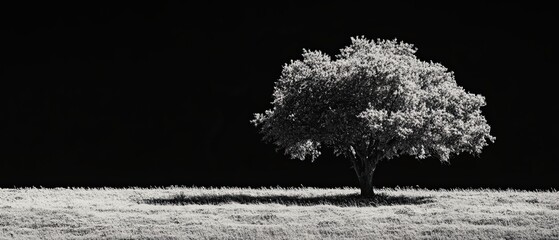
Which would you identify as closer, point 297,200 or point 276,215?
point 276,215

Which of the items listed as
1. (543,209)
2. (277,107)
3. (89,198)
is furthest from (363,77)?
(89,198)

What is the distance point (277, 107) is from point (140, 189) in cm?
1291

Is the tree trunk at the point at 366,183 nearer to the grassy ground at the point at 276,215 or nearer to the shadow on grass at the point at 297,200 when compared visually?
the shadow on grass at the point at 297,200

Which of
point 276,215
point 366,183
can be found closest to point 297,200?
point 366,183

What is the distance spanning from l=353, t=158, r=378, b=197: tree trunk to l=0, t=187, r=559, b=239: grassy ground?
0.86 m

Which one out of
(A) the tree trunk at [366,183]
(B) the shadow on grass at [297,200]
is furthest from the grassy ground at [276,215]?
(A) the tree trunk at [366,183]

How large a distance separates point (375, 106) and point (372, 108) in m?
1.79

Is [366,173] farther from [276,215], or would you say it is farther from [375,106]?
[276,215]

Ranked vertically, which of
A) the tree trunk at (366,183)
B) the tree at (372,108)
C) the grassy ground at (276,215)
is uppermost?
the tree at (372,108)

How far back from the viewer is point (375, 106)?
4738 cm

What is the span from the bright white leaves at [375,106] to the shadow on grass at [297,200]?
2.76m

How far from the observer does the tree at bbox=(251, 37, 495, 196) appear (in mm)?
46219

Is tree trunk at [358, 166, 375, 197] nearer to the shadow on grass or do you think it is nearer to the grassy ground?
the shadow on grass

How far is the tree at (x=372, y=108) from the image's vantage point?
152 feet
